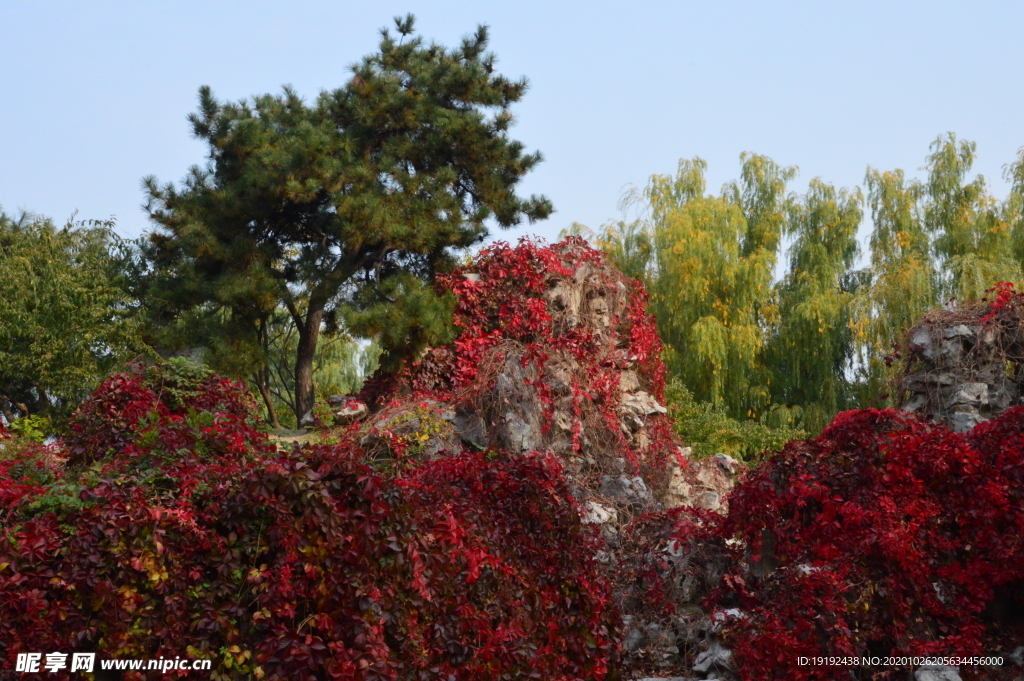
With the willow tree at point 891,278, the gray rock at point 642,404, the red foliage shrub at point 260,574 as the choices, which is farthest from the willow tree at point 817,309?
the red foliage shrub at point 260,574

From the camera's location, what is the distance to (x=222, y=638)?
3.44 m

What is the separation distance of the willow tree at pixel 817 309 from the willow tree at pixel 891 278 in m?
0.46

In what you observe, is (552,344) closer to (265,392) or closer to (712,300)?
(265,392)

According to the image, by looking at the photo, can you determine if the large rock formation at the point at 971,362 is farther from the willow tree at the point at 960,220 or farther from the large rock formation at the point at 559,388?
the willow tree at the point at 960,220

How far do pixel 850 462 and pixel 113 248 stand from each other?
41.1ft

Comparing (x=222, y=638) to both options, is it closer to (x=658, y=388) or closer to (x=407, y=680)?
(x=407, y=680)

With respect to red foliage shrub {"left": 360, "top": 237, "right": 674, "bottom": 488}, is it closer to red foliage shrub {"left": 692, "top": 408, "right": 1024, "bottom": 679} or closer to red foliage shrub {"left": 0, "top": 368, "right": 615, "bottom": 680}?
red foliage shrub {"left": 692, "top": 408, "right": 1024, "bottom": 679}

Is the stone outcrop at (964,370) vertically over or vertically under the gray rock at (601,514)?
over

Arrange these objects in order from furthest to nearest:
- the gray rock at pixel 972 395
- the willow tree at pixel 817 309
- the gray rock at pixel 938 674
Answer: the willow tree at pixel 817 309 → the gray rock at pixel 972 395 → the gray rock at pixel 938 674

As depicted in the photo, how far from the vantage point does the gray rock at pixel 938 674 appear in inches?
187

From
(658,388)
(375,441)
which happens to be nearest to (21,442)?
(375,441)

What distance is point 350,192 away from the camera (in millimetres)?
11477

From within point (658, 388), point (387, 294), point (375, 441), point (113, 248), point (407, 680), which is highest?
point (113, 248)

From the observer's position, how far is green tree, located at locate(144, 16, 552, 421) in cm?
1135
